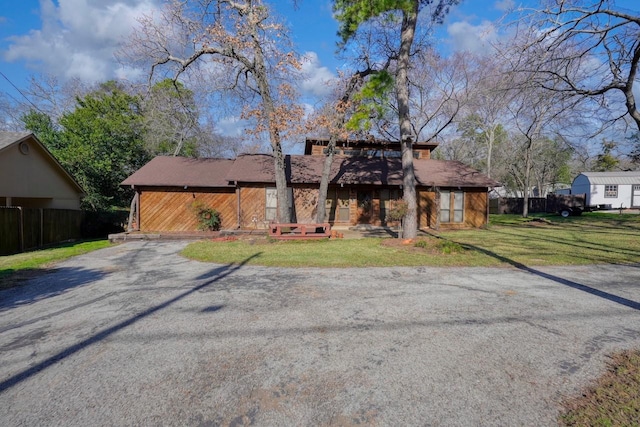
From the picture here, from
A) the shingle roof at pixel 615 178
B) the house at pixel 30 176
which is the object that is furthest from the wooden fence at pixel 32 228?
the shingle roof at pixel 615 178

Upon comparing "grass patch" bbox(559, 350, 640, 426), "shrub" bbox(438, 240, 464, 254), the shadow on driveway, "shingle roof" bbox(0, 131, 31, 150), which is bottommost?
the shadow on driveway

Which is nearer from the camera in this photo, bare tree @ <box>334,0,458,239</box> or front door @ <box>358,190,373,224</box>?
bare tree @ <box>334,0,458,239</box>

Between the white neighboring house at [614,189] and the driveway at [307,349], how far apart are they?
36212mm

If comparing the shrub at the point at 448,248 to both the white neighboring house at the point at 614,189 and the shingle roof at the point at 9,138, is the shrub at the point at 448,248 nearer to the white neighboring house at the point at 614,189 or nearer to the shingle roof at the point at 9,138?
the shingle roof at the point at 9,138

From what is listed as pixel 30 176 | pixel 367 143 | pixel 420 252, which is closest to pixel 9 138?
pixel 30 176

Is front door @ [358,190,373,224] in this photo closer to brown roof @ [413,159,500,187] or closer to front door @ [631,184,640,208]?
brown roof @ [413,159,500,187]

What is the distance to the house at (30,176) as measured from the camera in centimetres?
1315

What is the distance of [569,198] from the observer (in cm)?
3073

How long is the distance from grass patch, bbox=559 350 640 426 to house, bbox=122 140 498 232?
44.0 ft

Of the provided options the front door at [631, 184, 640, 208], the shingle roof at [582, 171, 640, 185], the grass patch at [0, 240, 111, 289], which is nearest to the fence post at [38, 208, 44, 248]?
the grass patch at [0, 240, 111, 289]

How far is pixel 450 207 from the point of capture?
18.0m

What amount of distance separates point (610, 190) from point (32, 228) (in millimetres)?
46194

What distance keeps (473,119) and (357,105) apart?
2252 centimetres

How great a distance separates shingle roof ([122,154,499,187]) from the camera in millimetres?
16375
